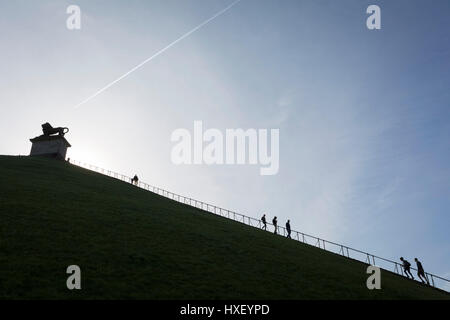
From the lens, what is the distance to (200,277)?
49.4 ft

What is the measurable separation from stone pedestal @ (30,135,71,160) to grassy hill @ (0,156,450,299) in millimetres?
22509

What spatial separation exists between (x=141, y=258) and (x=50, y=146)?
40.4m

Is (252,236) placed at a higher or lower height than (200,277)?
higher

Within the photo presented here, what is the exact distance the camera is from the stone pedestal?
4916cm

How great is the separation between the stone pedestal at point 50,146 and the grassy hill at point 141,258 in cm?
2251

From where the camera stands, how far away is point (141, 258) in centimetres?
1620

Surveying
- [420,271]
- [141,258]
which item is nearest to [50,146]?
[141,258]

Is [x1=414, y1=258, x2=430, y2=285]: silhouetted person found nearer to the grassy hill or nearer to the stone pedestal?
the grassy hill

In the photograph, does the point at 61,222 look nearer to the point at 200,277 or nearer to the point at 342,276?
the point at 200,277

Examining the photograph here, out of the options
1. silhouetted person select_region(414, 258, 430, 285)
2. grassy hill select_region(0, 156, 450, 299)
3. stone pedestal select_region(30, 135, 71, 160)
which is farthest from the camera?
stone pedestal select_region(30, 135, 71, 160)

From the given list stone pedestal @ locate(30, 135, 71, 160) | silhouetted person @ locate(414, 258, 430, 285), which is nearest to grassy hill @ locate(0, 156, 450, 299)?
silhouetted person @ locate(414, 258, 430, 285)
